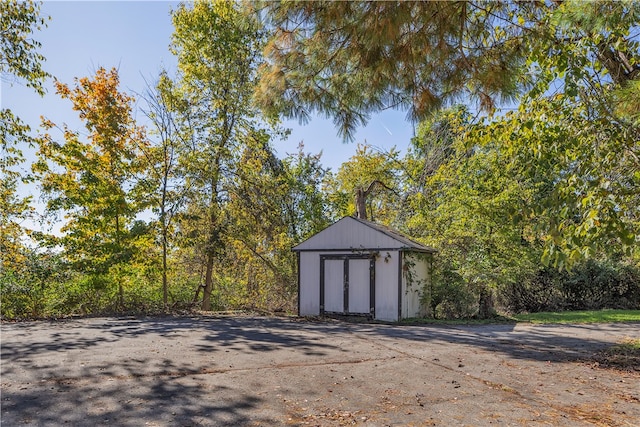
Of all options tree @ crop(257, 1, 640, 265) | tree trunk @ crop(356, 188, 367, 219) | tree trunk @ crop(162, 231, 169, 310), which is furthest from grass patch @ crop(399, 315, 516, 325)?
tree trunk @ crop(162, 231, 169, 310)

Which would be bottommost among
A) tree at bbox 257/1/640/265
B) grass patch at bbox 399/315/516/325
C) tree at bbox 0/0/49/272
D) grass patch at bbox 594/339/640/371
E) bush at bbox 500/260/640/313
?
grass patch at bbox 399/315/516/325

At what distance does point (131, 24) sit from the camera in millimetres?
7855

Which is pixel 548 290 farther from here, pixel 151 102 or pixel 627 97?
pixel 151 102

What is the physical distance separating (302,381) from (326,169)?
547 inches

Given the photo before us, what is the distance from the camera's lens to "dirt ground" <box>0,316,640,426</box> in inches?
136

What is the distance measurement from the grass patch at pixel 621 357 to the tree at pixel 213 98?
1046 centimetres

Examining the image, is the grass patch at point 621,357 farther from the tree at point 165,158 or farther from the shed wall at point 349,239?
the tree at point 165,158

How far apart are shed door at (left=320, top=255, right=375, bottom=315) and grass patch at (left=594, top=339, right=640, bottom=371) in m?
5.79

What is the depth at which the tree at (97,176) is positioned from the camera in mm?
11328

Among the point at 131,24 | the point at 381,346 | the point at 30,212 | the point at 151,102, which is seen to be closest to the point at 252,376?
the point at 381,346

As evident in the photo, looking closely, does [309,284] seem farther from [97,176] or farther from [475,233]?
[97,176]

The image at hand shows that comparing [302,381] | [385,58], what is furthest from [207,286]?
[385,58]

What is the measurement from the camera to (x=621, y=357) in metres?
6.00

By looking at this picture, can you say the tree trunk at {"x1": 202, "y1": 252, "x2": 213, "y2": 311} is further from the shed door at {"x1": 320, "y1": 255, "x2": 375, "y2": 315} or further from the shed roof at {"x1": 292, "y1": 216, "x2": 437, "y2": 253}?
the shed door at {"x1": 320, "y1": 255, "x2": 375, "y2": 315}
